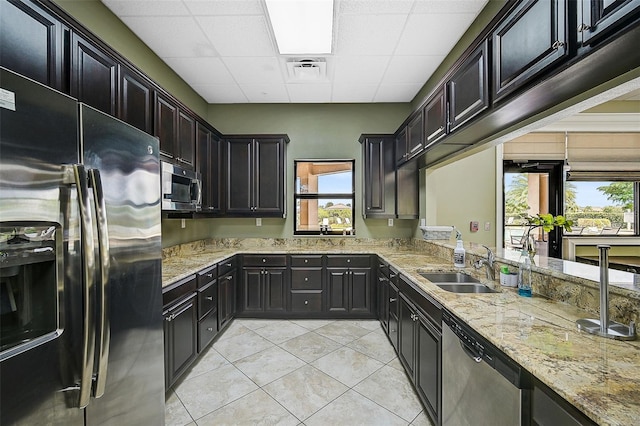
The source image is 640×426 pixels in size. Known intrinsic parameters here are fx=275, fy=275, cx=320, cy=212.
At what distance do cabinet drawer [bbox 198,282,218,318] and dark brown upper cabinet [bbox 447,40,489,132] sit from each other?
8.80 ft

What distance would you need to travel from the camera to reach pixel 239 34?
2.58 m

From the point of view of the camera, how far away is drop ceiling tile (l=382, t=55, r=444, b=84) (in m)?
3.02

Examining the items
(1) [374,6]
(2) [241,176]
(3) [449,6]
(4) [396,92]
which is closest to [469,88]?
(3) [449,6]

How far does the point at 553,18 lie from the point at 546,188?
139 inches

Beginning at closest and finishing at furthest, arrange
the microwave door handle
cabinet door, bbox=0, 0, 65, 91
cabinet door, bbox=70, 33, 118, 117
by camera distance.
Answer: the microwave door handle < cabinet door, bbox=0, 0, 65, 91 < cabinet door, bbox=70, 33, 118, 117

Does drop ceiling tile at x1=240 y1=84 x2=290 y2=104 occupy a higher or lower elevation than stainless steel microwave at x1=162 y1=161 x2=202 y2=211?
higher

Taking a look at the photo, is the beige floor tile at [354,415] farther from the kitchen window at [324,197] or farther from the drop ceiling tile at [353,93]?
the drop ceiling tile at [353,93]

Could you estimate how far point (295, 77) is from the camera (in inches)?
134

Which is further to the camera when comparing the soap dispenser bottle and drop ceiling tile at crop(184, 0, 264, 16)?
the soap dispenser bottle

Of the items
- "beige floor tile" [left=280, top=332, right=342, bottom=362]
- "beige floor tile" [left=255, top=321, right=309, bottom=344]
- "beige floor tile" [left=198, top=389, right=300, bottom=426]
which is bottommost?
"beige floor tile" [left=255, top=321, right=309, bottom=344]

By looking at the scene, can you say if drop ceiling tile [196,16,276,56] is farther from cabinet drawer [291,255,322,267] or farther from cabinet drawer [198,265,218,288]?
cabinet drawer [291,255,322,267]

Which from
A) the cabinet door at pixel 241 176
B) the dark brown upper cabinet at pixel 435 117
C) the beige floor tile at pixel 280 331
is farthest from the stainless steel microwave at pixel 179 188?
the dark brown upper cabinet at pixel 435 117

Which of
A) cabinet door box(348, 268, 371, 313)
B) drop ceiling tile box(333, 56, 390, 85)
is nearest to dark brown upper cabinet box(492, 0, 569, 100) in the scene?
drop ceiling tile box(333, 56, 390, 85)

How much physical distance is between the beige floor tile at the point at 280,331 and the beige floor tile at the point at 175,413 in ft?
3.73
